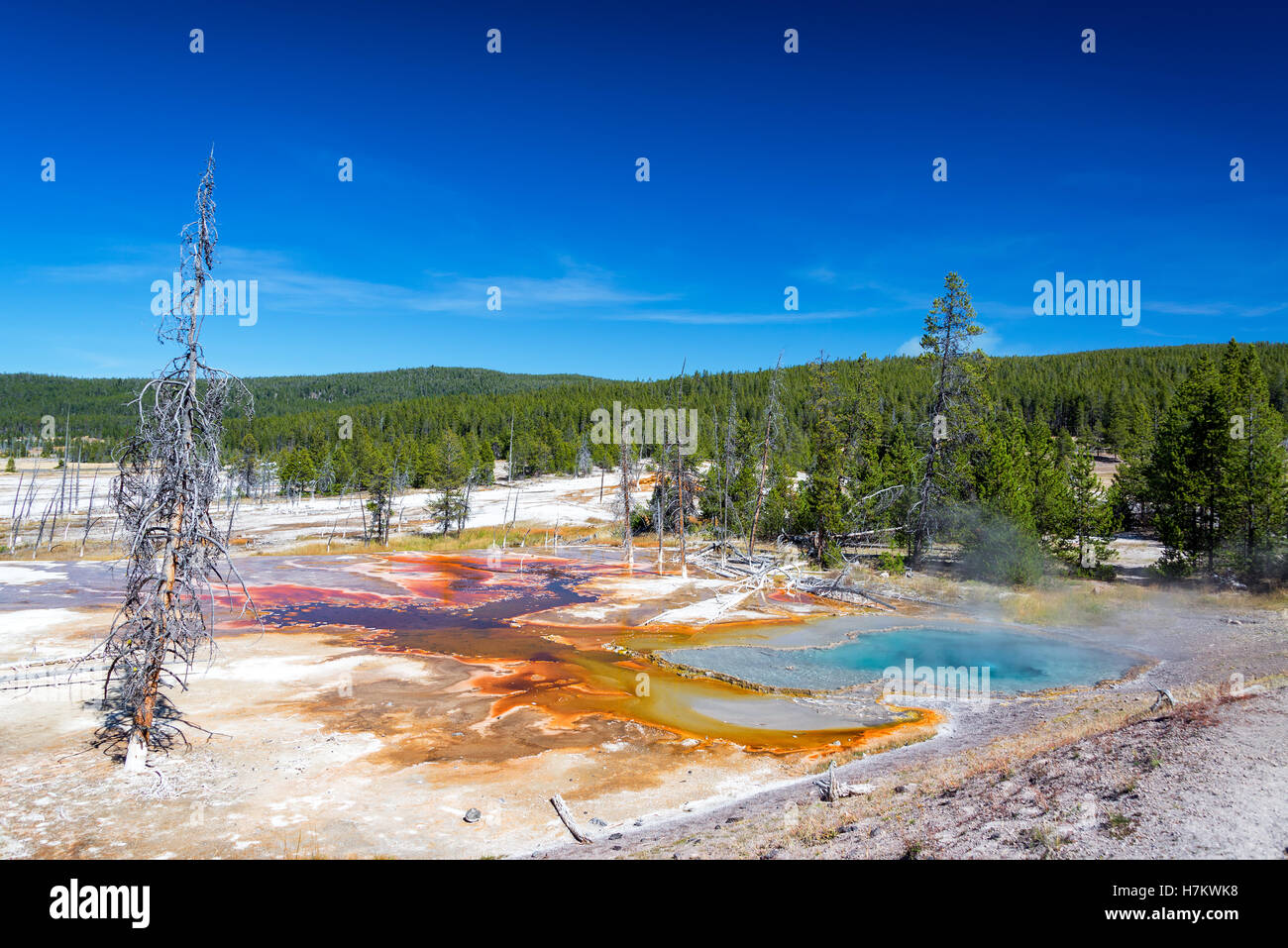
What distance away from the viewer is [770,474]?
5159 cm

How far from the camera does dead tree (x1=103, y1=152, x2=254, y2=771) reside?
1230 centimetres

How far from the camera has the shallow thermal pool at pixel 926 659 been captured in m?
22.1

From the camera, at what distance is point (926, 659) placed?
2516 cm

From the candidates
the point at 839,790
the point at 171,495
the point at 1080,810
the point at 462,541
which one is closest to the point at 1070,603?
the point at 839,790

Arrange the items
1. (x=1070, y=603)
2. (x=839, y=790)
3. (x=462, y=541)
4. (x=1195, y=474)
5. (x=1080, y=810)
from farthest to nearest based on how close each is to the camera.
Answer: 1. (x=462, y=541)
2. (x=1195, y=474)
3. (x=1070, y=603)
4. (x=839, y=790)
5. (x=1080, y=810)

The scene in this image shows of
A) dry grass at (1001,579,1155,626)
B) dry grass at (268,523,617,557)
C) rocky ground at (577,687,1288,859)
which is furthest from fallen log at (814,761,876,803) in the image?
dry grass at (268,523,617,557)

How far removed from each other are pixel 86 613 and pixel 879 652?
31745 millimetres

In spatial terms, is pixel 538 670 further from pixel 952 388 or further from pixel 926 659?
pixel 952 388

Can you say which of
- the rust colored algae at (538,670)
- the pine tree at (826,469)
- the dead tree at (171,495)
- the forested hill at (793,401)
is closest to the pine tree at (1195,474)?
the pine tree at (826,469)

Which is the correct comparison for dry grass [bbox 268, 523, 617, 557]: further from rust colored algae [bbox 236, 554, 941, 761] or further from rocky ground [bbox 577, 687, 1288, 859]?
rocky ground [bbox 577, 687, 1288, 859]

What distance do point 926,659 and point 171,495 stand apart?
23.7 m

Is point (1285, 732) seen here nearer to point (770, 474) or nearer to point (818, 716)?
point (818, 716)
